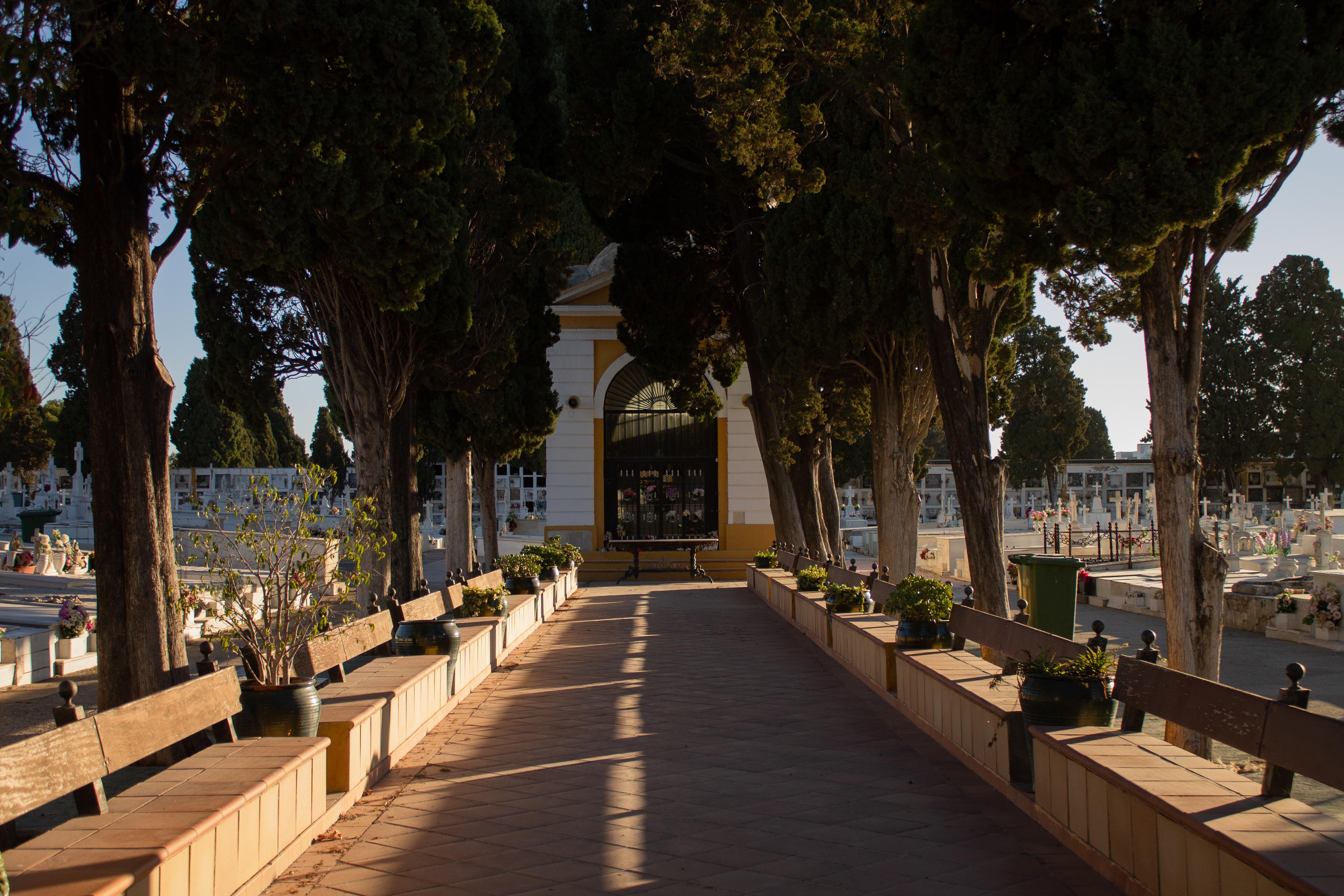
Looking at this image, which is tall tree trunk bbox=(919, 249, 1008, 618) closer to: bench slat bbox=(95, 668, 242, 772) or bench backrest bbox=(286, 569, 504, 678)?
bench backrest bbox=(286, 569, 504, 678)

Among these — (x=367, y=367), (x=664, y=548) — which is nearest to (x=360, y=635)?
(x=367, y=367)

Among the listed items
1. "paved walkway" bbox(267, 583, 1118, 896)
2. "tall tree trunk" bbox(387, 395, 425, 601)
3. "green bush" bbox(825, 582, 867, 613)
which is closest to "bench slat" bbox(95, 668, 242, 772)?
"paved walkway" bbox(267, 583, 1118, 896)

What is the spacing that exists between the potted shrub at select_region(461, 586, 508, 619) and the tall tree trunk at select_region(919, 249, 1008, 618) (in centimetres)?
479

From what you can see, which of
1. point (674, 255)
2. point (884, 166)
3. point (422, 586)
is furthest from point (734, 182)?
point (422, 586)

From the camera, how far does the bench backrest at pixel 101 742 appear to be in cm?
306

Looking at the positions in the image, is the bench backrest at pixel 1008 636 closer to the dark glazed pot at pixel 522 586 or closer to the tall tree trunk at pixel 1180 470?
the tall tree trunk at pixel 1180 470

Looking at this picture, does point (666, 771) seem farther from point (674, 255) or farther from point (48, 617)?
point (674, 255)

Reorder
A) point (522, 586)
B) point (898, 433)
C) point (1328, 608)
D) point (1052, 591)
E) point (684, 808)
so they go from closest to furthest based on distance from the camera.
A: point (684, 808) → point (1052, 591) → point (1328, 608) → point (522, 586) → point (898, 433)

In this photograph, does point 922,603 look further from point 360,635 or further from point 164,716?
point 164,716

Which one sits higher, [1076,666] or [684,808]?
[1076,666]

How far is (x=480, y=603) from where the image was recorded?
Result: 10719mm

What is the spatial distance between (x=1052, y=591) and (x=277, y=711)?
8.49 m

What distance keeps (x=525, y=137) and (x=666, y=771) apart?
45.4ft

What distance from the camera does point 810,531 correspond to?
17.7 metres
